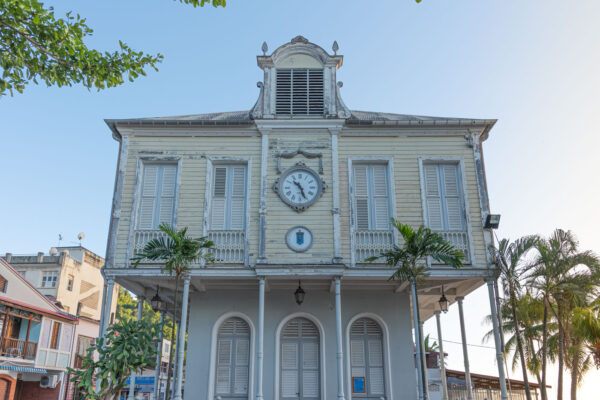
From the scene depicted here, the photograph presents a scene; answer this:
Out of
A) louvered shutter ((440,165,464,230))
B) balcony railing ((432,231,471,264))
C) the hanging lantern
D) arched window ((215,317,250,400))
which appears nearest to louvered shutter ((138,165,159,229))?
arched window ((215,317,250,400))

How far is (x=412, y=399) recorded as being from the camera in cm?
1402

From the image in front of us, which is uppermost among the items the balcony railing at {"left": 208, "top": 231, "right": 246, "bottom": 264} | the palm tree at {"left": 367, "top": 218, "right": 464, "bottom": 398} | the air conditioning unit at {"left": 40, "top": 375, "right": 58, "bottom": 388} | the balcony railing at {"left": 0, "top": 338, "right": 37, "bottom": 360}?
the balcony railing at {"left": 208, "top": 231, "right": 246, "bottom": 264}

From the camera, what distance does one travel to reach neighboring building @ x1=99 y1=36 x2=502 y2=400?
13.7 m

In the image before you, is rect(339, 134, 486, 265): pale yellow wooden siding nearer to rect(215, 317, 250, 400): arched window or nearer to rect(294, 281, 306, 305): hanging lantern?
rect(294, 281, 306, 305): hanging lantern

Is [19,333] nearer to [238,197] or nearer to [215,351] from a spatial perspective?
[215,351]

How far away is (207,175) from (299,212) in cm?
297

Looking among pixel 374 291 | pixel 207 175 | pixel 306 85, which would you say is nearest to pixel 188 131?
pixel 207 175

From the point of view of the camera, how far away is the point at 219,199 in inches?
566

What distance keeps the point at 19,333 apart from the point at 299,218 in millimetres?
19031

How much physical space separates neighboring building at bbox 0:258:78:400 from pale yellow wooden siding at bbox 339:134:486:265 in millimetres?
17729

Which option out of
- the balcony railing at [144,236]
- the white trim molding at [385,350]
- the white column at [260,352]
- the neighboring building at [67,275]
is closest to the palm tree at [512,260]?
the white trim molding at [385,350]

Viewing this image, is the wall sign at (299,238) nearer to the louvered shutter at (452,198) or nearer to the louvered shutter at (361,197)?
the louvered shutter at (361,197)

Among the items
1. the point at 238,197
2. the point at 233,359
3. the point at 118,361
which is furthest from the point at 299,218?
the point at 118,361

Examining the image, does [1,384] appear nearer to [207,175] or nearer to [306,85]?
[207,175]
